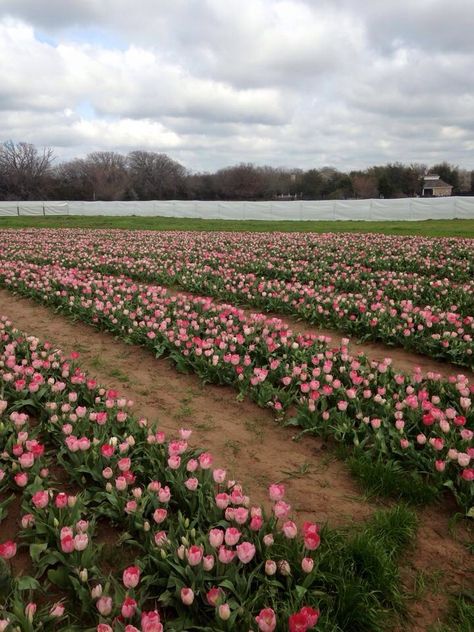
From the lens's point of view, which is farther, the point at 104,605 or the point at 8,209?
the point at 8,209

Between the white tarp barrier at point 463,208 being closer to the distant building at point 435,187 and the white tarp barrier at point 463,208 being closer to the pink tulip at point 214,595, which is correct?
the pink tulip at point 214,595

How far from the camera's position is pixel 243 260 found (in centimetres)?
1212

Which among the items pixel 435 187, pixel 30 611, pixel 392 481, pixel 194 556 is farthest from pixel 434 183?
pixel 30 611

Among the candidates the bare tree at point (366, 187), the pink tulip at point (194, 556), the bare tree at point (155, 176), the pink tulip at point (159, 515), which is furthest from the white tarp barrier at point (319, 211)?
the bare tree at point (155, 176)

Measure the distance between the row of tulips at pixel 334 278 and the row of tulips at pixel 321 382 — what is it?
111 centimetres

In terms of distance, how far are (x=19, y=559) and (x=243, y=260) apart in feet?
32.7

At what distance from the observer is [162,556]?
236 centimetres

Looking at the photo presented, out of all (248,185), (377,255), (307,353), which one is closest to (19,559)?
(307,353)

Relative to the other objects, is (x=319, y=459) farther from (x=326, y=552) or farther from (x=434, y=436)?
(x=326, y=552)

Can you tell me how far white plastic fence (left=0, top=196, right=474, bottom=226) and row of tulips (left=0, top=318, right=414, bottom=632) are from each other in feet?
118

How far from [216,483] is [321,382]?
1764 mm

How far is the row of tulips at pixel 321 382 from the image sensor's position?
3383mm

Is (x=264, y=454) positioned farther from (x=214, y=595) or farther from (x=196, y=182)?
(x=196, y=182)

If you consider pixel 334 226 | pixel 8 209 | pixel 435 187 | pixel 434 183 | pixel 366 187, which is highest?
pixel 434 183
